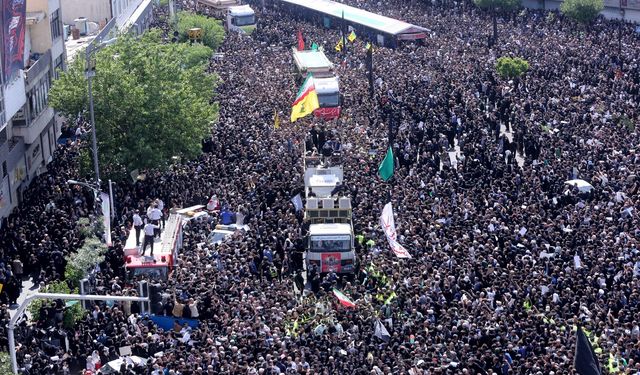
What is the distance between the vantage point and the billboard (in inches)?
1732

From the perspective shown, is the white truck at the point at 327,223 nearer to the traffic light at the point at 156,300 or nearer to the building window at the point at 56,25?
the traffic light at the point at 156,300

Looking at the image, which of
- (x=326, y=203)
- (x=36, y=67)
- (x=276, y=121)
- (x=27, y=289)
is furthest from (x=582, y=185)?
(x=36, y=67)

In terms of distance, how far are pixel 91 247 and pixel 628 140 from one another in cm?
2155

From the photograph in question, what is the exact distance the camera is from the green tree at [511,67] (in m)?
62.6

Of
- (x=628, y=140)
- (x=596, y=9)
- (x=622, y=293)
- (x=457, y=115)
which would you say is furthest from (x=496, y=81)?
(x=622, y=293)

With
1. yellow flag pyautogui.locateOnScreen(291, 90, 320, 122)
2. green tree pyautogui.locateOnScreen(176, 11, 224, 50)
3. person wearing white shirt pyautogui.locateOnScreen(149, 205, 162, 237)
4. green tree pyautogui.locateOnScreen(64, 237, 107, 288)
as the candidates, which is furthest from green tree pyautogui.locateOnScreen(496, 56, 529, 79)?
green tree pyautogui.locateOnScreen(64, 237, 107, 288)

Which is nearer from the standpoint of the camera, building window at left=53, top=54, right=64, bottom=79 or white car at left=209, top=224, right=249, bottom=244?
white car at left=209, top=224, right=249, bottom=244

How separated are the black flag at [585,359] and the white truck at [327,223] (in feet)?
42.8

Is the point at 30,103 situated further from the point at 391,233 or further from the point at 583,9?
the point at 583,9

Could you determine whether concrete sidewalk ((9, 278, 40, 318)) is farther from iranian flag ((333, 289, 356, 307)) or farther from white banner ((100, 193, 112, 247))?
iranian flag ((333, 289, 356, 307))

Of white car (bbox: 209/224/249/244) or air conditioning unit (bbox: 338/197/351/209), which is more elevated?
air conditioning unit (bbox: 338/197/351/209)

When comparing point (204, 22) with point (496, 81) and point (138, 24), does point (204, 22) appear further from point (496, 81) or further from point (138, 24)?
point (496, 81)

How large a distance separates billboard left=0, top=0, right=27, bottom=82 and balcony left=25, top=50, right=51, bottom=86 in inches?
103

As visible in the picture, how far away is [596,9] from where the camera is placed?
7725 cm
